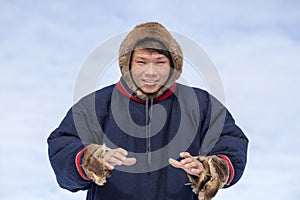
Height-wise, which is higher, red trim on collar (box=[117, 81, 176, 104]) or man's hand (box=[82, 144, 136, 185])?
red trim on collar (box=[117, 81, 176, 104])

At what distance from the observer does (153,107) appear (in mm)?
3398

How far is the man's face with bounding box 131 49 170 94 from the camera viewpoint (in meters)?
3.31

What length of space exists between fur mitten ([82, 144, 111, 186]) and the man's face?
443 millimetres

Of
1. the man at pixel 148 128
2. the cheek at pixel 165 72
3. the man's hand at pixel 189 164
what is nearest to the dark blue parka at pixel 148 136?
the man at pixel 148 128

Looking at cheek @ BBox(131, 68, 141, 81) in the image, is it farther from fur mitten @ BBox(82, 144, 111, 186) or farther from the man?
fur mitten @ BBox(82, 144, 111, 186)

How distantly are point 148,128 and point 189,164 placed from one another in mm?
484

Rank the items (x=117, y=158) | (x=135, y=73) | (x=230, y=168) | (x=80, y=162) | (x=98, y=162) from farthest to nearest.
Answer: (x=135, y=73)
(x=230, y=168)
(x=80, y=162)
(x=98, y=162)
(x=117, y=158)

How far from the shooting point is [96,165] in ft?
9.84

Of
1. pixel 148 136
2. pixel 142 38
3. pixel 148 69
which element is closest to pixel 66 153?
pixel 148 136

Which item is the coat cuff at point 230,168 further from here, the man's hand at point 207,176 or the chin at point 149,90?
the chin at point 149,90

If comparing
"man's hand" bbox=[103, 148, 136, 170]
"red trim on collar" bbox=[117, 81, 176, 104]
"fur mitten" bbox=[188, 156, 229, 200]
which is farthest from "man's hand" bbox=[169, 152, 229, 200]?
"red trim on collar" bbox=[117, 81, 176, 104]

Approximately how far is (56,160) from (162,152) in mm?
505

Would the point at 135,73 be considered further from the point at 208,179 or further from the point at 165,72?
the point at 208,179

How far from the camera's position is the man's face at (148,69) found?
331 centimetres
